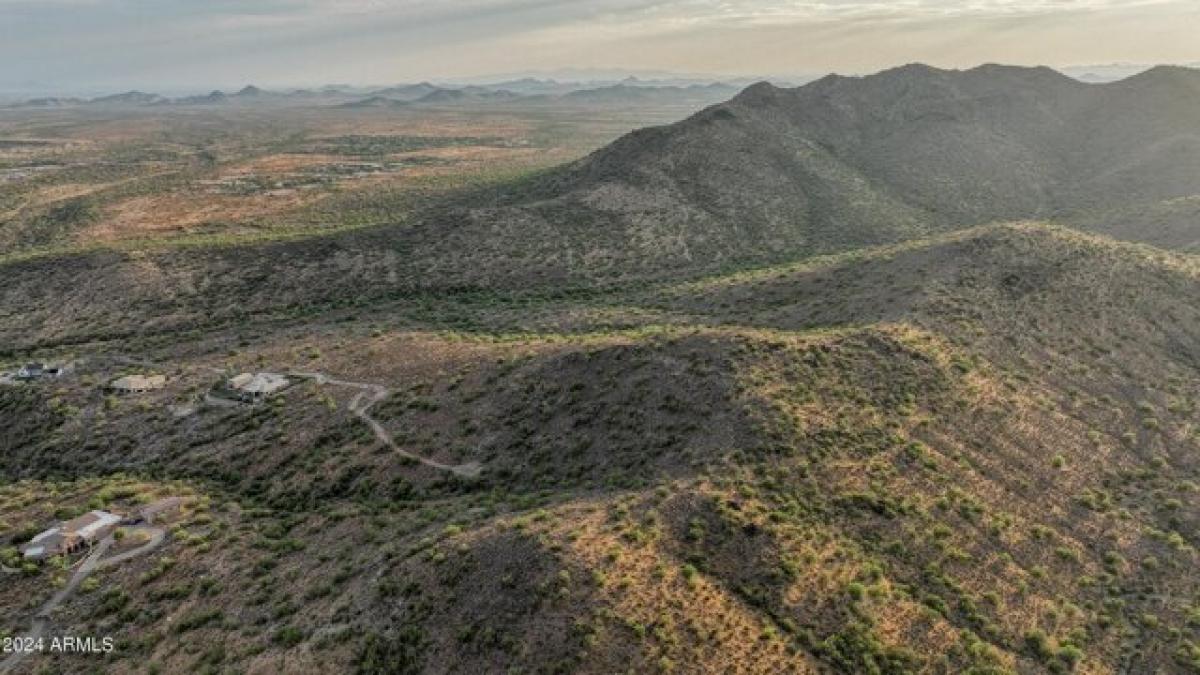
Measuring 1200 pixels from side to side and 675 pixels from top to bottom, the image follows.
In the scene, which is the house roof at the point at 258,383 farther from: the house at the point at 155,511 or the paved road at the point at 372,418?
the house at the point at 155,511

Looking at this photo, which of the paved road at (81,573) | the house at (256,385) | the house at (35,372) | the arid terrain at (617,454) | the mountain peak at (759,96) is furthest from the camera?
the mountain peak at (759,96)

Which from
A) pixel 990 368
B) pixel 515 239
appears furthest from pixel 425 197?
pixel 990 368

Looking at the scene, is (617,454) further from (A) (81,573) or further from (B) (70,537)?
(B) (70,537)

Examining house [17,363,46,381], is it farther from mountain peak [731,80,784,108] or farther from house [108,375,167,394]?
mountain peak [731,80,784,108]

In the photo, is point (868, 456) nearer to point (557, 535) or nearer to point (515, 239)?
point (557, 535)

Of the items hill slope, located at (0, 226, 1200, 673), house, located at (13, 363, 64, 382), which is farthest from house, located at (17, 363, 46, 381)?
hill slope, located at (0, 226, 1200, 673)

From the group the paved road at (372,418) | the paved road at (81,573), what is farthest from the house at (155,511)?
the paved road at (372,418)
